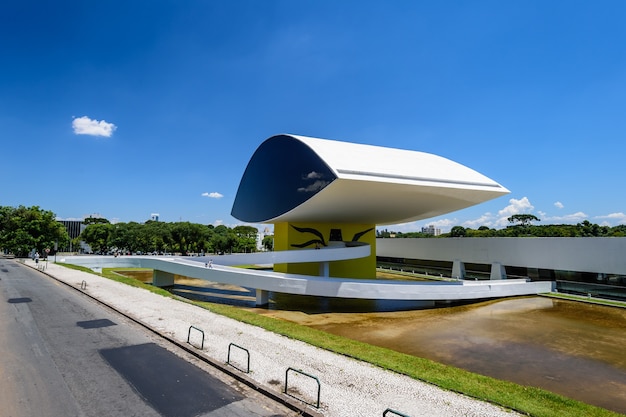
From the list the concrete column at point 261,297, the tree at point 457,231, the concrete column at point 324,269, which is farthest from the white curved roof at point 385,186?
the tree at point 457,231

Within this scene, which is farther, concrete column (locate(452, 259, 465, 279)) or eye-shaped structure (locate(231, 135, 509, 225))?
concrete column (locate(452, 259, 465, 279))

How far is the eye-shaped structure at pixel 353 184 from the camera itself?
25328 mm

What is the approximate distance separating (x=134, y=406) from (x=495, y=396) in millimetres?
8896

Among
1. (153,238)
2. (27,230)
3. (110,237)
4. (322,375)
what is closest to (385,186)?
(322,375)

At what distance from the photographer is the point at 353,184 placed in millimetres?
24234

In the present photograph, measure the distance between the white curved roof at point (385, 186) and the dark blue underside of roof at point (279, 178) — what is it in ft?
2.36

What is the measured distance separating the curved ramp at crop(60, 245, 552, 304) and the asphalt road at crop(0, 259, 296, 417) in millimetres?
10230

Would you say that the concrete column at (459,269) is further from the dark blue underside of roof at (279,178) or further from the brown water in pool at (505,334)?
the dark blue underside of roof at (279,178)

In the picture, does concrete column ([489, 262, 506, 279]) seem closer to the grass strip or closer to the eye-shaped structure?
the eye-shaped structure

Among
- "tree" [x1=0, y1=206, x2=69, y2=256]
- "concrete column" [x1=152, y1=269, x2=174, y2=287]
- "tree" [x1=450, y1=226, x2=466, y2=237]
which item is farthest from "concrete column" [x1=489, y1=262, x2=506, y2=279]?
"tree" [x1=450, y1=226, x2=466, y2=237]

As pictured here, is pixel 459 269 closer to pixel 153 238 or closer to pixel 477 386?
pixel 477 386

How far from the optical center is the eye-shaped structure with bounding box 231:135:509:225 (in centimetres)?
2533

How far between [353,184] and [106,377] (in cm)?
1850

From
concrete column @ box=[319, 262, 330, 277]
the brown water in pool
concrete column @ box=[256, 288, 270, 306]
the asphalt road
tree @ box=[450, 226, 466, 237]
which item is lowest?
the brown water in pool
